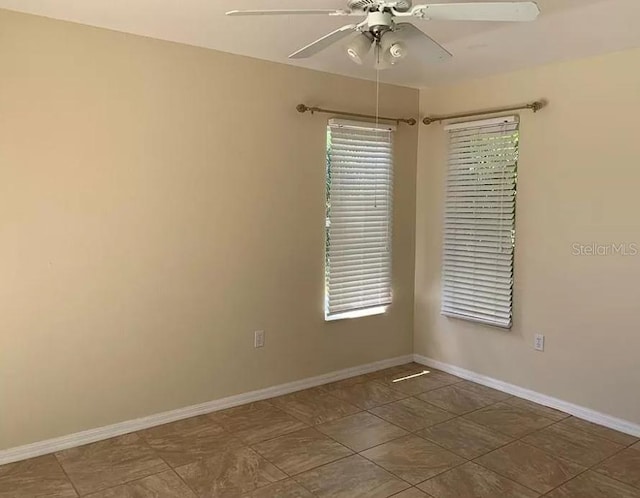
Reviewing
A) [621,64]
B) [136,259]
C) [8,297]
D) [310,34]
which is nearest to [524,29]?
[621,64]

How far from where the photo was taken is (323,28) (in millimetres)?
3084

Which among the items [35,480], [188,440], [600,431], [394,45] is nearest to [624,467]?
[600,431]

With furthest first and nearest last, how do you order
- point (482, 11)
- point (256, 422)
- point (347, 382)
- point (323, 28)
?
point (347, 382), point (256, 422), point (323, 28), point (482, 11)

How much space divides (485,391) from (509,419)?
1.67 ft

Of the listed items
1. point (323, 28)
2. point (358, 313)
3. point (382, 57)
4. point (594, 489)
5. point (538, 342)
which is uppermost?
point (323, 28)

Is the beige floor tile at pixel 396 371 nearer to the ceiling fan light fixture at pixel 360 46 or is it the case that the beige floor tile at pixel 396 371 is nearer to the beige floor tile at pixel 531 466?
the beige floor tile at pixel 531 466

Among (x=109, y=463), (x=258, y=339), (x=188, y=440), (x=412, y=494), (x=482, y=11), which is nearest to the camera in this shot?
(x=482, y=11)

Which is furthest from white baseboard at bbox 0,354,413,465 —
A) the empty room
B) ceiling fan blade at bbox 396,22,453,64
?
ceiling fan blade at bbox 396,22,453,64

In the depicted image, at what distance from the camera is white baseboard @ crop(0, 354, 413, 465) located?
3027 millimetres

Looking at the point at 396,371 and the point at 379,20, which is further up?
the point at 379,20

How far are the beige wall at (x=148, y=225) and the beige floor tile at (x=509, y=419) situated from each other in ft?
3.95

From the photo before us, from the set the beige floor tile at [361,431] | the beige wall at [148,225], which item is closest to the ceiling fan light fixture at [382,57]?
the beige wall at [148,225]

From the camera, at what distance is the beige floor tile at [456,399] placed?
3.82 metres

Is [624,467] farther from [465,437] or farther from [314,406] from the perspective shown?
[314,406]
